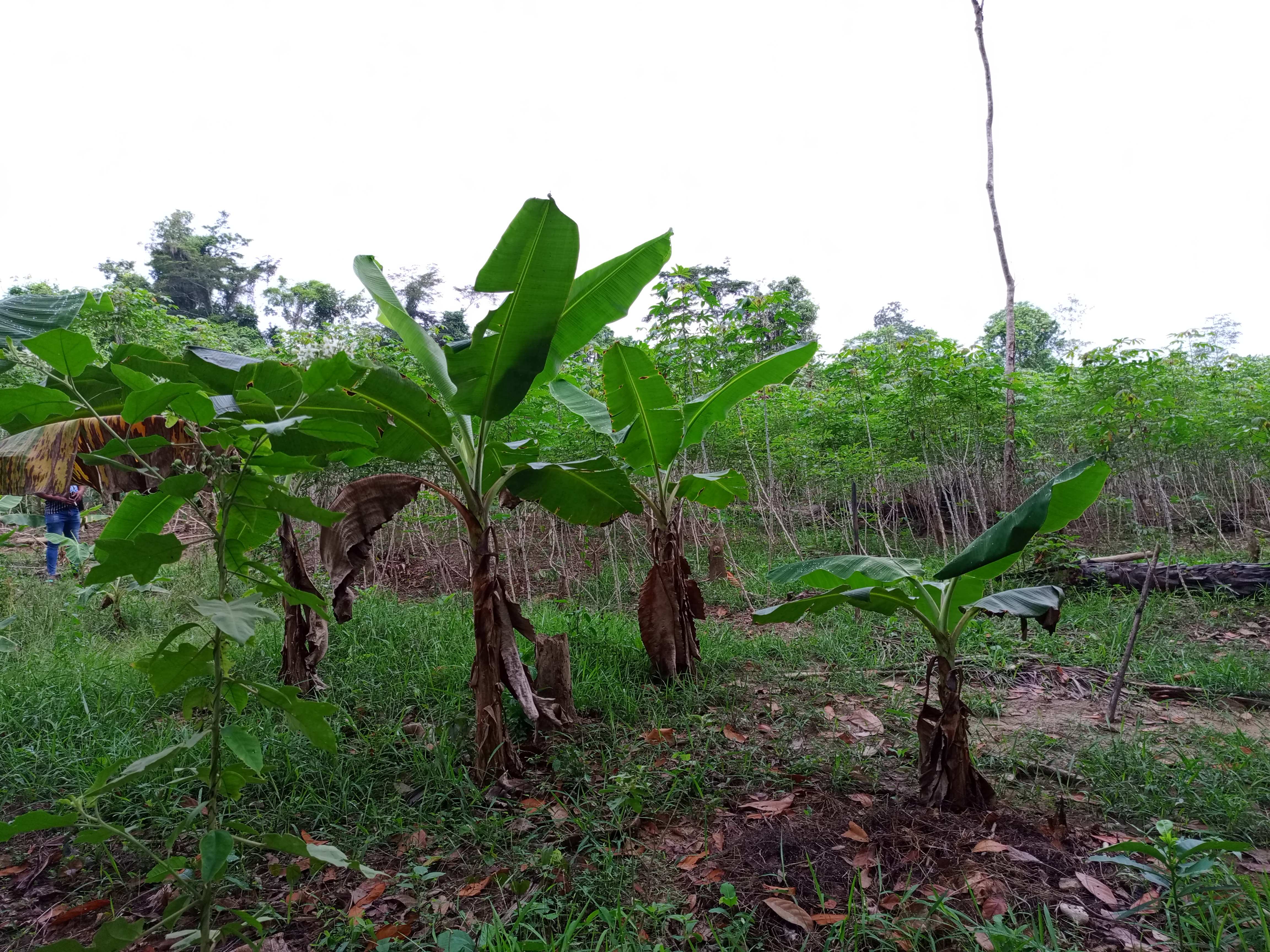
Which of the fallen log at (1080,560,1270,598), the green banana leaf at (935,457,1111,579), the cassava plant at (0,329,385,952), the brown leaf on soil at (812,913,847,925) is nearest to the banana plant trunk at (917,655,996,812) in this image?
the green banana leaf at (935,457,1111,579)

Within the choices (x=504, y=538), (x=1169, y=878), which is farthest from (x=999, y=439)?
(x=1169, y=878)

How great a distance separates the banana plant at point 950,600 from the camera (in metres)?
1.91

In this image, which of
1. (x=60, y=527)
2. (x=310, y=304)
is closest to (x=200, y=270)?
(x=310, y=304)

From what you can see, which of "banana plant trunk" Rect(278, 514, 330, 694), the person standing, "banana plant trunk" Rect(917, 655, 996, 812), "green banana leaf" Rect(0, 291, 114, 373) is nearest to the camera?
"green banana leaf" Rect(0, 291, 114, 373)

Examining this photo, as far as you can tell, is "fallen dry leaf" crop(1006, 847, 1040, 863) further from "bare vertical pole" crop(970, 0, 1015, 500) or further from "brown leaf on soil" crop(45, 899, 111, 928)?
"bare vertical pole" crop(970, 0, 1015, 500)

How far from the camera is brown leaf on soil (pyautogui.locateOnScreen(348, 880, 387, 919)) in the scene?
1.76 meters

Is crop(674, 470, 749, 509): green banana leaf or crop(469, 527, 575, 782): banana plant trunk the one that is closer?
crop(469, 527, 575, 782): banana plant trunk

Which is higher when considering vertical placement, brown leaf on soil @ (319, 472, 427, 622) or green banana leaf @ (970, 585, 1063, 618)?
brown leaf on soil @ (319, 472, 427, 622)

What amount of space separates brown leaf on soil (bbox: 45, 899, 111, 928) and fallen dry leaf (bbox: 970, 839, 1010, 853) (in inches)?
106

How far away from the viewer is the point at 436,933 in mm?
1708

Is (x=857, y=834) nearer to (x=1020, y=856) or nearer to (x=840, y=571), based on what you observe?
(x=1020, y=856)

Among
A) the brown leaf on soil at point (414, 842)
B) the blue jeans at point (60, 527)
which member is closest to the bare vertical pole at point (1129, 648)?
the brown leaf on soil at point (414, 842)

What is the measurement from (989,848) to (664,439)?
7.81 ft

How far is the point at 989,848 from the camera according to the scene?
1.93 metres
